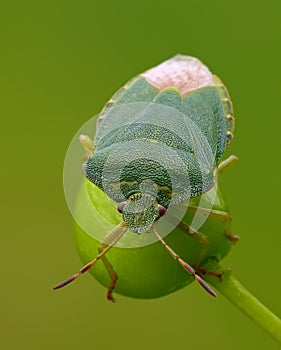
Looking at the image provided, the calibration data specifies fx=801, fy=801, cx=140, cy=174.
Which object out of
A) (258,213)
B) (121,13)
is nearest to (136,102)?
(258,213)

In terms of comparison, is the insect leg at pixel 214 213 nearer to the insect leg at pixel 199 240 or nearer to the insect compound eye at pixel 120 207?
the insect leg at pixel 199 240

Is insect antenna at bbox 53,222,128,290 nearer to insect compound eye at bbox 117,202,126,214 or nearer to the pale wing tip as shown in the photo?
insect compound eye at bbox 117,202,126,214

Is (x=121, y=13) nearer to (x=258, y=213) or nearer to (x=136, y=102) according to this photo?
(x=258, y=213)

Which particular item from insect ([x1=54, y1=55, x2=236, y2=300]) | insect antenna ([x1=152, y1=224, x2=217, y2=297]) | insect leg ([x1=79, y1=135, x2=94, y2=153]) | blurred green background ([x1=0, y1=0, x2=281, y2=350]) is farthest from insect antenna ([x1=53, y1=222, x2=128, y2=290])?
blurred green background ([x1=0, y1=0, x2=281, y2=350])

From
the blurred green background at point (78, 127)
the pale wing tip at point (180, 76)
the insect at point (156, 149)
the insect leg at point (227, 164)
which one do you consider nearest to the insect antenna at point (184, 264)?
the insect at point (156, 149)

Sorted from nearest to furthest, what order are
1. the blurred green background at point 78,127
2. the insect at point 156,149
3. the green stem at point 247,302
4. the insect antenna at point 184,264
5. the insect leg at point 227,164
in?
the green stem at point 247,302 < the insect antenna at point 184,264 < the insect at point 156,149 < the insect leg at point 227,164 < the blurred green background at point 78,127
